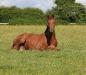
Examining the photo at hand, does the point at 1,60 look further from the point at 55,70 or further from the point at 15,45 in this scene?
the point at 15,45

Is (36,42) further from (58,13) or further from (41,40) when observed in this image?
(58,13)

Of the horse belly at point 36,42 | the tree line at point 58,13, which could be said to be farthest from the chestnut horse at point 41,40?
the tree line at point 58,13

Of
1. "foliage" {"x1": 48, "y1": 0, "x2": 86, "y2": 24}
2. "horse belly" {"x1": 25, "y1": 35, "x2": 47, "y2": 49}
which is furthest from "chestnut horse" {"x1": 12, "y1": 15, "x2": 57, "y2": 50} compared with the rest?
"foliage" {"x1": 48, "y1": 0, "x2": 86, "y2": 24}

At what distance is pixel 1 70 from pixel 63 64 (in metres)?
1.73

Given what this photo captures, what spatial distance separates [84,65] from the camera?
9.04 metres

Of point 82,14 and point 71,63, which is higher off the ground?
point 71,63

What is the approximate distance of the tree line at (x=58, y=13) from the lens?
184 ft

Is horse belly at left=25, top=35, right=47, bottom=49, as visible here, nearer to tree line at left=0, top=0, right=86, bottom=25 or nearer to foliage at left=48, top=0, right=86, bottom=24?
tree line at left=0, top=0, right=86, bottom=25

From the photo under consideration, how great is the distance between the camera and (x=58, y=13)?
60188 millimetres

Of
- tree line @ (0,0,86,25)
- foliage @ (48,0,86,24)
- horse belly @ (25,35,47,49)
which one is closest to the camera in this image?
horse belly @ (25,35,47,49)

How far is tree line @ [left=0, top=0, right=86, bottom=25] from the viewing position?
2213 inches

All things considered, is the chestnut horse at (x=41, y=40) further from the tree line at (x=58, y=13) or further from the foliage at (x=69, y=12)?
the foliage at (x=69, y=12)

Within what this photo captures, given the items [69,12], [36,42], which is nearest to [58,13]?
[69,12]

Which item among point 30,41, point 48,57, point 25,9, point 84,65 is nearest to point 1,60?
point 48,57
